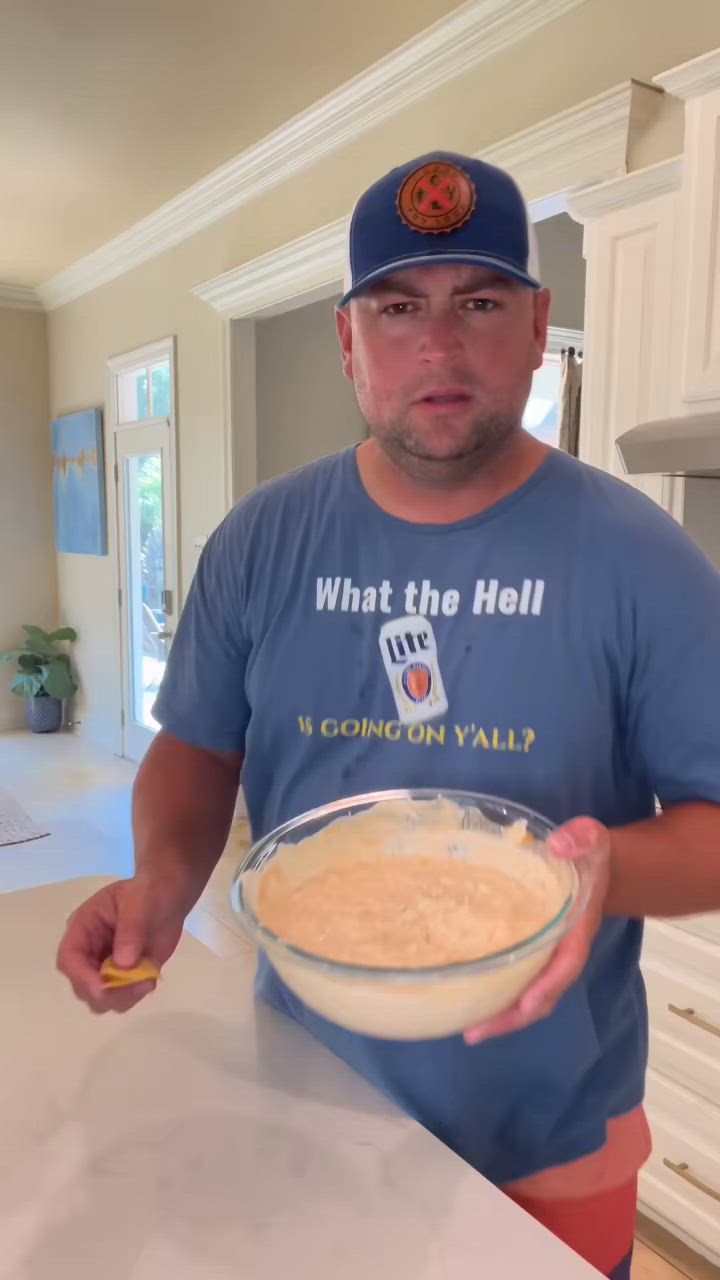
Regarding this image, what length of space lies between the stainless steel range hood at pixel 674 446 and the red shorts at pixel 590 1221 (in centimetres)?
117

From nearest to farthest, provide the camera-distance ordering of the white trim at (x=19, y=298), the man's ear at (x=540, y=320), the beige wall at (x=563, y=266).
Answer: the man's ear at (x=540, y=320) → the beige wall at (x=563, y=266) → the white trim at (x=19, y=298)

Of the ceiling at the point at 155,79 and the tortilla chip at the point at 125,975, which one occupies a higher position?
the ceiling at the point at 155,79

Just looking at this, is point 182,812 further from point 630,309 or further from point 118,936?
point 630,309

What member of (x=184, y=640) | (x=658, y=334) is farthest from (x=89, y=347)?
(x=184, y=640)

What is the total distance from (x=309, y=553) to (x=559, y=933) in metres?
0.54

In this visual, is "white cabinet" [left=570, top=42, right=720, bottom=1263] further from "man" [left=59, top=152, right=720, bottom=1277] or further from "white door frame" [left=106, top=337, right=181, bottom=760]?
"white door frame" [left=106, top=337, right=181, bottom=760]

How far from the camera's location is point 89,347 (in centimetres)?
568

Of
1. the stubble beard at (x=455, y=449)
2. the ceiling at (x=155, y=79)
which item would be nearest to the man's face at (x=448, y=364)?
the stubble beard at (x=455, y=449)

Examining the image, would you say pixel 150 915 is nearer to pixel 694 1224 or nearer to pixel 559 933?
pixel 559 933

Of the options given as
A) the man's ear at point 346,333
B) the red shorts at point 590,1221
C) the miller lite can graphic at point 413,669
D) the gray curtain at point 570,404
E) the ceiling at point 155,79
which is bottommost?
the red shorts at point 590,1221

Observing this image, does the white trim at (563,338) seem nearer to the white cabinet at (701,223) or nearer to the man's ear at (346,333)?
the white cabinet at (701,223)

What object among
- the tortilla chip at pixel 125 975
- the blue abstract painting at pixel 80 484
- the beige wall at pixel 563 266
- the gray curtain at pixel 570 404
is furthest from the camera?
the blue abstract painting at pixel 80 484

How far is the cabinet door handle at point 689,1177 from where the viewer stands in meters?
1.87

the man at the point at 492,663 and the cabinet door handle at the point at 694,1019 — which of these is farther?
the cabinet door handle at the point at 694,1019
